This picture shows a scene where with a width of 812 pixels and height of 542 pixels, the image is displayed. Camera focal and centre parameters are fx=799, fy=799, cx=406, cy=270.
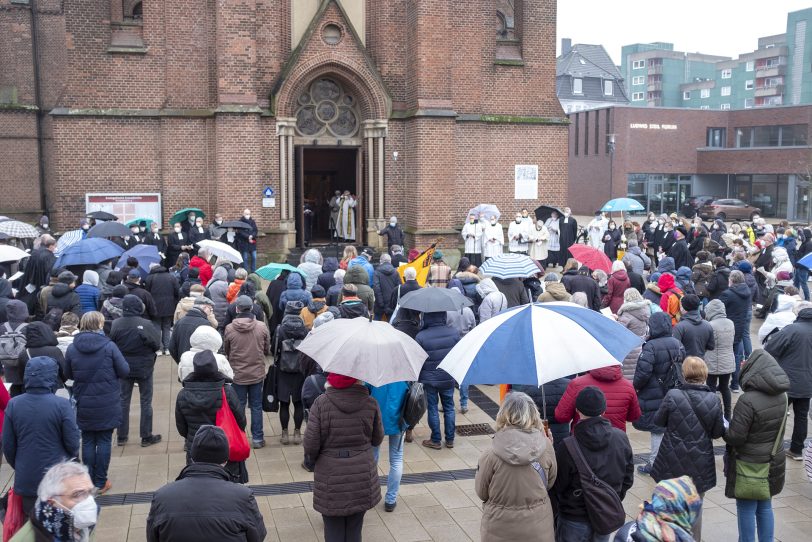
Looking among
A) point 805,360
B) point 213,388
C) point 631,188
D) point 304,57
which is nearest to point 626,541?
point 213,388

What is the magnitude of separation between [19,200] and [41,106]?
288 cm

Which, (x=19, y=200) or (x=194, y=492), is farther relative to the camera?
(x=19, y=200)

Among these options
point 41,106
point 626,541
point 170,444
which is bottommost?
point 170,444

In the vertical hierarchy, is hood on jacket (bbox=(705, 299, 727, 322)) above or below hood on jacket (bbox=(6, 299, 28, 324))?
below

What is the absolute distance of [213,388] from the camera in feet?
20.6

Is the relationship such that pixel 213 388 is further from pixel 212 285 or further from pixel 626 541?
pixel 212 285

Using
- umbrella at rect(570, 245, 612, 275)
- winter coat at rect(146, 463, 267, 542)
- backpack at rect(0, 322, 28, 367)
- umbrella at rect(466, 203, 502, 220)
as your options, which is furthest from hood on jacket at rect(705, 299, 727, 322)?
umbrella at rect(466, 203, 502, 220)

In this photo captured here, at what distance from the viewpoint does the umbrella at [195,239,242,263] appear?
12500mm

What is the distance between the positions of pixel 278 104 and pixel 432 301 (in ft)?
44.7

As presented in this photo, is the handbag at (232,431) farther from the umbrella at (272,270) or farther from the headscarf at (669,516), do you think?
the umbrella at (272,270)

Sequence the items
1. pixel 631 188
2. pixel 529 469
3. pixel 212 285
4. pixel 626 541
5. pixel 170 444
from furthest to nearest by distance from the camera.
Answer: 1. pixel 631 188
2. pixel 212 285
3. pixel 170 444
4. pixel 529 469
5. pixel 626 541

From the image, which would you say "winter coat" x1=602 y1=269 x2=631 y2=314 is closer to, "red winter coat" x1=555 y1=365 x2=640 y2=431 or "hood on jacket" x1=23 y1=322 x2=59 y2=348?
"red winter coat" x1=555 y1=365 x2=640 y2=431

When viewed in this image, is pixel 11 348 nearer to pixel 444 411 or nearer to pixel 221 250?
pixel 444 411

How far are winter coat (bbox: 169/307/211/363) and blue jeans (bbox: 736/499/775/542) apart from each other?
5.62 metres
